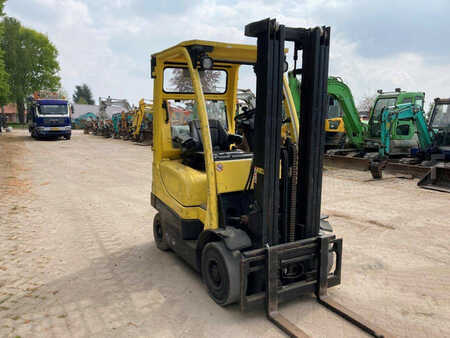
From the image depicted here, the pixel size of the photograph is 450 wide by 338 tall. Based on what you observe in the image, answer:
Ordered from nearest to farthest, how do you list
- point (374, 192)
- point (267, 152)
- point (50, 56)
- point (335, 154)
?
point (267, 152) < point (374, 192) < point (335, 154) < point (50, 56)

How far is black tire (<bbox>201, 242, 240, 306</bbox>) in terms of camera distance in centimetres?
326

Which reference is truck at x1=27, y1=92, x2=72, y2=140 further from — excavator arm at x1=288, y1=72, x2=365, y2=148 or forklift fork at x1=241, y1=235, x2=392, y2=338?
forklift fork at x1=241, y1=235, x2=392, y2=338

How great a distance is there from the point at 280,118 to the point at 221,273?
4.88 feet

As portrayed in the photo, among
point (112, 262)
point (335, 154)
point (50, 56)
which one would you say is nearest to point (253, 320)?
point (112, 262)

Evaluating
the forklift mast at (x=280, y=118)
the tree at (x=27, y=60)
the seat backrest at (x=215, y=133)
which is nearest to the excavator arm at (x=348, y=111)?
the seat backrest at (x=215, y=133)

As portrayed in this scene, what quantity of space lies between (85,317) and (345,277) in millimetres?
2794

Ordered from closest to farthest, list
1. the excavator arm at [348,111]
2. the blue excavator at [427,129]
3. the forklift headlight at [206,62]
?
the forklift headlight at [206,62], the blue excavator at [427,129], the excavator arm at [348,111]

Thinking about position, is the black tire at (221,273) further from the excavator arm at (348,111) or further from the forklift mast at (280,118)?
the excavator arm at (348,111)

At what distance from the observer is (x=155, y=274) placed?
4.31 meters

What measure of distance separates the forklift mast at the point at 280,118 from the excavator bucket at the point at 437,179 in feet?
23.5

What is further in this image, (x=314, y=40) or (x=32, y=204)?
(x=32, y=204)

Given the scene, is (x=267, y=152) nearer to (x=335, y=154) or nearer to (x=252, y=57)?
(x=252, y=57)

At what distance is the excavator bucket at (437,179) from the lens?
927 cm

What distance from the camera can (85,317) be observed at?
3.40m
